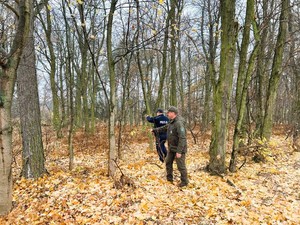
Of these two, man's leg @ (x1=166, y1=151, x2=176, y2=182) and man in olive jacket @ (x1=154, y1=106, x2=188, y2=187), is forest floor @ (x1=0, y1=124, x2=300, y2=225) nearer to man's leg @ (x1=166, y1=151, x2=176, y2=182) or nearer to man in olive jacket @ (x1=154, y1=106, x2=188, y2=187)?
man's leg @ (x1=166, y1=151, x2=176, y2=182)

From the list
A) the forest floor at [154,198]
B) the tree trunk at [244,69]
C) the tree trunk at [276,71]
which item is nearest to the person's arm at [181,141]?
the forest floor at [154,198]

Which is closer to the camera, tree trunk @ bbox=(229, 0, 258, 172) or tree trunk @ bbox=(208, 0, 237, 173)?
tree trunk @ bbox=(208, 0, 237, 173)

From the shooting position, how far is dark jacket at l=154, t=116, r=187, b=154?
16.1ft

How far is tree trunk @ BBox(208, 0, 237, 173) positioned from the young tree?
15.2 ft

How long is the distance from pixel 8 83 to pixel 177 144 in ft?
12.1

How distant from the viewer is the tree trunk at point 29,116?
510 cm

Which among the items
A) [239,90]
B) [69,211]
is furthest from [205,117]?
[69,211]

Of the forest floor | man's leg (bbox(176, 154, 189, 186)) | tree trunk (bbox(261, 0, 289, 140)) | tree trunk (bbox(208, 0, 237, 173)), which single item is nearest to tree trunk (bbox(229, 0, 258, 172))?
tree trunk (bbox(208, 0, 237, 173))

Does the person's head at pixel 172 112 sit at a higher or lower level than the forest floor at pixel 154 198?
higher

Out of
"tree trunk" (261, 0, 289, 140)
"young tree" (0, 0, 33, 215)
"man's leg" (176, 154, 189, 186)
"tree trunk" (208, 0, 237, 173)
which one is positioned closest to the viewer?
"young tree" (0, 0, 33, 215)

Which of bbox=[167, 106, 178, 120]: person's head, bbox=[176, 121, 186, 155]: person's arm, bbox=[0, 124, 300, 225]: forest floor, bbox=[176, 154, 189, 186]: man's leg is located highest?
bbox=[167, 106, 178, 120]: person's head

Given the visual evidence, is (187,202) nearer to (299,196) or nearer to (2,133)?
(299,196)

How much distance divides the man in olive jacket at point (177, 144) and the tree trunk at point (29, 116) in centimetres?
327

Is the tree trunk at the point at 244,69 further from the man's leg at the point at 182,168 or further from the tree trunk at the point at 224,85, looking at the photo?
the man's leg at the point at 182,168
